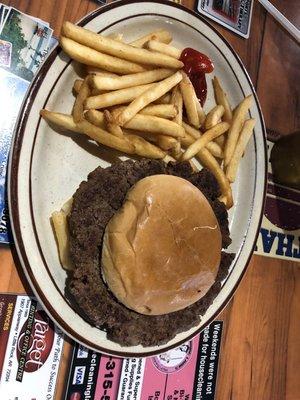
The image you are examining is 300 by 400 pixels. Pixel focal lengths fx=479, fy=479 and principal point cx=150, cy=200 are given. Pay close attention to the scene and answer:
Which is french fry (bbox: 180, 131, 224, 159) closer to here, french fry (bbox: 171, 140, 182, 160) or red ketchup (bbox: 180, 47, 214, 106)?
french fry (bbox: 171, 140, 182, 160)

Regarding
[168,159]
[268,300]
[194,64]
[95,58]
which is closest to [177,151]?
[168,159]

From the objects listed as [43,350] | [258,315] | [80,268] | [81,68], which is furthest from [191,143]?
[258,315]

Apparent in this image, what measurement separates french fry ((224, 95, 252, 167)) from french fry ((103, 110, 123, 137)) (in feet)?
2.18

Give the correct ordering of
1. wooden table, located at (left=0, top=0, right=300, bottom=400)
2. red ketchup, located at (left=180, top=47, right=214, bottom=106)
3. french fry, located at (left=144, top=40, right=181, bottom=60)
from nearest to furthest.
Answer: french fry, located at (left=144, top=40, right=181, bottom=60) < red ketchup, located at (left=180, top=47, right=214, bottom=106) < wooden table, located at (left=0, top=0, right=300, bottom=400)

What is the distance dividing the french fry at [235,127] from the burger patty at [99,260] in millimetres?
346

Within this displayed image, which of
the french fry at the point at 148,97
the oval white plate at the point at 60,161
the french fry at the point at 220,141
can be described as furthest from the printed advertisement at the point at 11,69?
the french fry at the point at 220,141

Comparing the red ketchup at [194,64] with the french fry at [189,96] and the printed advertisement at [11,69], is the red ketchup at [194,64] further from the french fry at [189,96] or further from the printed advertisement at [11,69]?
the printed advertisement at [11,69]

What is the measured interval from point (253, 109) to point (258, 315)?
1284 mm

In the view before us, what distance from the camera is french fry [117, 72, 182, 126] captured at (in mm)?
1869

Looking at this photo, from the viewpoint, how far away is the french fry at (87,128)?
6.09 feet

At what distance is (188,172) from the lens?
2078 millimetres

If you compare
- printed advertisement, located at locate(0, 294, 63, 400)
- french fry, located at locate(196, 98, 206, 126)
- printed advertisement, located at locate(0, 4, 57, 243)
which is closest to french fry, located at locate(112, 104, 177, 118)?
french fry, located at locate(196, 98, 206, 126)

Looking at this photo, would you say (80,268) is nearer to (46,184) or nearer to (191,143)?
(46,184)

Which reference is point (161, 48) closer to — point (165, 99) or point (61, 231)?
point (165, 99)
